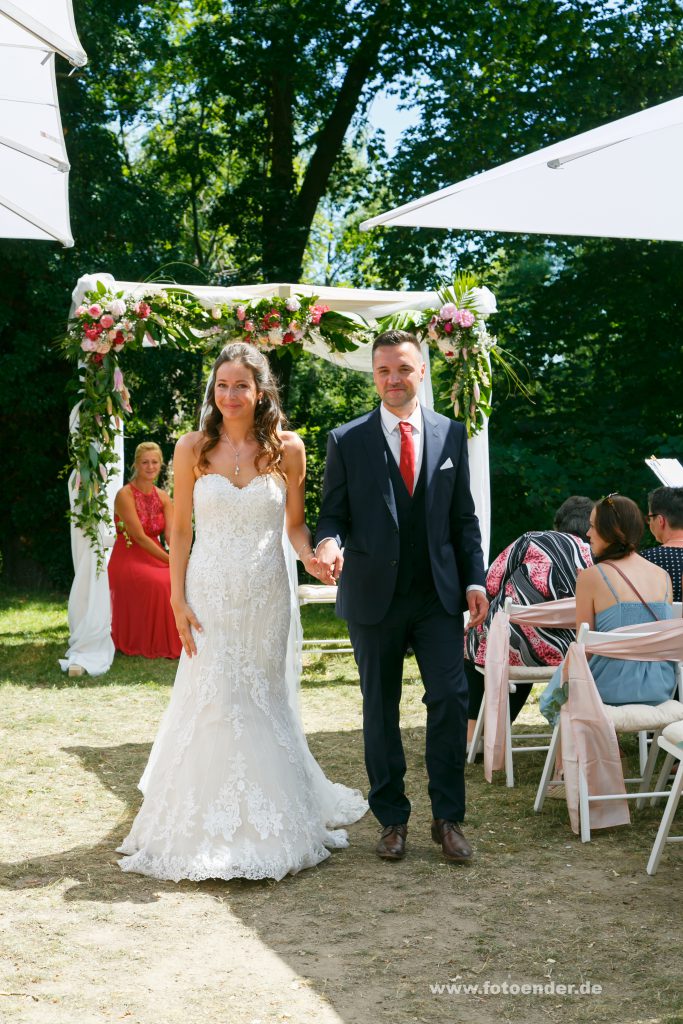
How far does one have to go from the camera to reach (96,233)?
15.7 m

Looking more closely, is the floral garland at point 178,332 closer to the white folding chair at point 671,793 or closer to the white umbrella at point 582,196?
the white umbrella at point 582,196

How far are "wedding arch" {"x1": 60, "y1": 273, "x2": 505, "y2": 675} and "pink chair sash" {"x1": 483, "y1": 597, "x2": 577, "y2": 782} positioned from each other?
3.19 m

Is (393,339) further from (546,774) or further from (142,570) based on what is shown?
(142,570)

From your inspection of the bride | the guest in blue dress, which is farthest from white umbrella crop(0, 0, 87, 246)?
the guest in blue dress

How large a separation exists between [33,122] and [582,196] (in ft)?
7.47

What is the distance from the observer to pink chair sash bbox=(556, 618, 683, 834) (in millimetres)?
4984

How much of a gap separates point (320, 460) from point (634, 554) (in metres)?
11.1

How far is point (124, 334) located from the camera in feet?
29.0

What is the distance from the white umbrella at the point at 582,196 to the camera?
14.8ft

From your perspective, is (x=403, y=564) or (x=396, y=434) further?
(x=396, y=434)

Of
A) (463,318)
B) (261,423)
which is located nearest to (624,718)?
(261,423)

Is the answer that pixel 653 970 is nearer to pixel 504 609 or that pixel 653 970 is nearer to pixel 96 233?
pixel 504 609

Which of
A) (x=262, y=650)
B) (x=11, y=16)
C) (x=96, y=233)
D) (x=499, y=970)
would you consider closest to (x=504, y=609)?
(x=262, y=650)

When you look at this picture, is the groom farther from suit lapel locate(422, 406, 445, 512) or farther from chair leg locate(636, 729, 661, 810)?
chair leg locate(636, 729, 661, 810)
